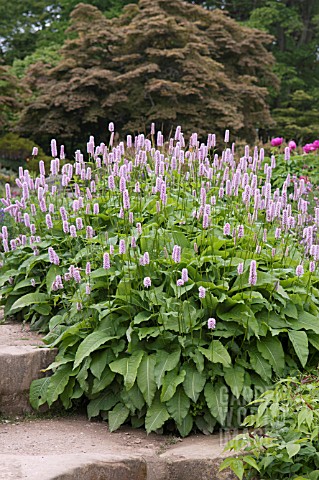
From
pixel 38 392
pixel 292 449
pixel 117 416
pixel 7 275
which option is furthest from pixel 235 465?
pixel 7 275

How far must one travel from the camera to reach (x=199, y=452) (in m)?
3.59

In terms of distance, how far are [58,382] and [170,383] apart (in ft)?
2.47

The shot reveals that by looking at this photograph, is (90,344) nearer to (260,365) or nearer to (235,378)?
(235,378)

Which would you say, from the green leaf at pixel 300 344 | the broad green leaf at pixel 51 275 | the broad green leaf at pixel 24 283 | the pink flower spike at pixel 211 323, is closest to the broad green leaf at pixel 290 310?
the green leaf at pixel 300 344

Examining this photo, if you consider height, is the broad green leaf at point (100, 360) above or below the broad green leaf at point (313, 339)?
below

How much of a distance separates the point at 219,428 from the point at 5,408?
4.47 feet

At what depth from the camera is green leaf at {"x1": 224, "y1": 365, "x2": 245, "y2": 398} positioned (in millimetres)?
3832

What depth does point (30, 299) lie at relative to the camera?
15.8 ft

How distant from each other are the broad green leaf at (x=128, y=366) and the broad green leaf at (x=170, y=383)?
0.61ft

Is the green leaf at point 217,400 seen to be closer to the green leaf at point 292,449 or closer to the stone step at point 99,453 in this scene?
the stone step at point 99,453

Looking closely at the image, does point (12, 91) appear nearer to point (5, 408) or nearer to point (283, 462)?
point (5, 408)

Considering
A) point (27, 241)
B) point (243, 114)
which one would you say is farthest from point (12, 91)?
point (27, 241)

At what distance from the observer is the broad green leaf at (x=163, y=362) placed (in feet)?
12.7

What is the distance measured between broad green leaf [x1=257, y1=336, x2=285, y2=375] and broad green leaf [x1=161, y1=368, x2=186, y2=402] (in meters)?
0.52
